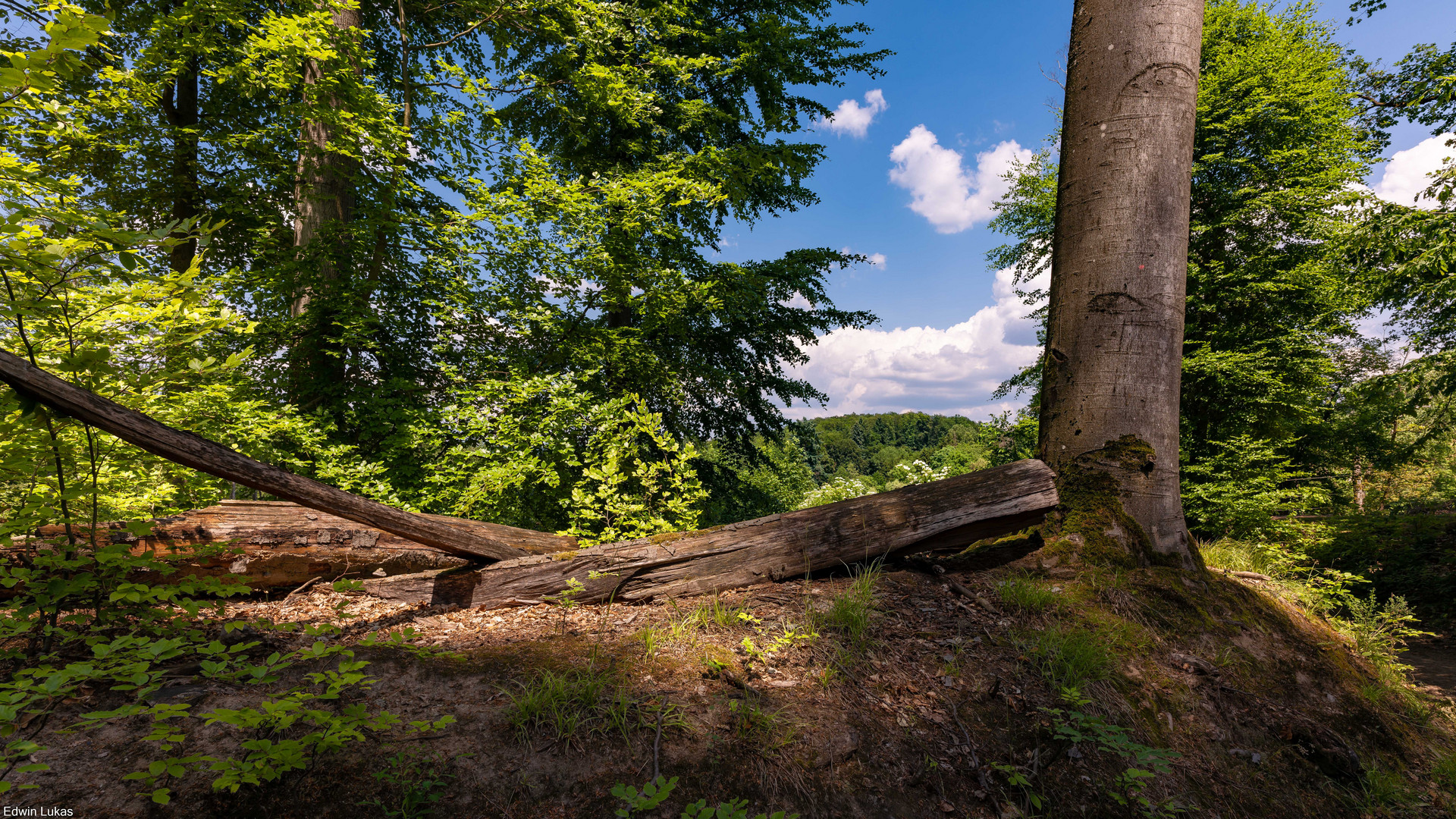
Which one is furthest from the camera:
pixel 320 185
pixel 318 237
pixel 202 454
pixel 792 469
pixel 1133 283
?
pixel 792 469

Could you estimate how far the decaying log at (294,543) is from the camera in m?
3.29

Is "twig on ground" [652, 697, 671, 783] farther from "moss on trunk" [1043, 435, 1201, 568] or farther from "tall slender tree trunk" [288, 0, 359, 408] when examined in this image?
"tall slender tree trunk" [288, 0, 359, 408]

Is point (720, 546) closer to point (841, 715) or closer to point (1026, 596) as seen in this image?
point (841, 715)

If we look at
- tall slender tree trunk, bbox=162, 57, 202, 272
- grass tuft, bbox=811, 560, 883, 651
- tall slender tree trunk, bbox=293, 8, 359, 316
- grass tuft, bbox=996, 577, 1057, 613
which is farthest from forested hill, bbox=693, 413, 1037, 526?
tall slender tree trunk, bbox=162, 57, 202, 272

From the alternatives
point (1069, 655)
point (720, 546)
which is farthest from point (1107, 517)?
point (720, 546)

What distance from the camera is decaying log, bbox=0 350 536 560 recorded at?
214 cm

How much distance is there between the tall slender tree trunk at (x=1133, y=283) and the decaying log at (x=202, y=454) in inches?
159

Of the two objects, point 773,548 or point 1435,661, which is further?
point 1435,661

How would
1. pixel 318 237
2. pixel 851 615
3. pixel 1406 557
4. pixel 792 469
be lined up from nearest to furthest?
pixel 851 615
pixel 318 237
pixel 1406 557
pixel 792 469

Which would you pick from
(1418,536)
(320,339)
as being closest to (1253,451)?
(1418,536)

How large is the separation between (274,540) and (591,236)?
160 inches

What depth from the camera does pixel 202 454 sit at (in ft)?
7.91

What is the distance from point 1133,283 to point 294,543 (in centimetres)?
576

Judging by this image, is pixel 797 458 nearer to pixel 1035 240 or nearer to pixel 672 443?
pixel 1035 240
